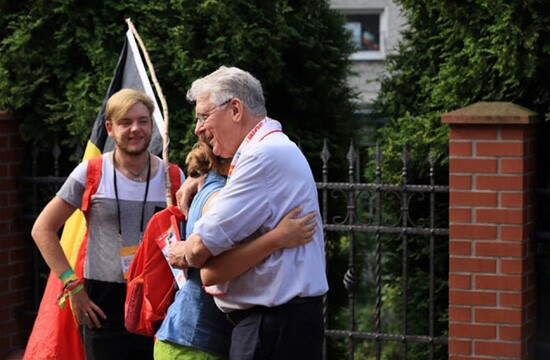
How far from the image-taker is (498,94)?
624 cm

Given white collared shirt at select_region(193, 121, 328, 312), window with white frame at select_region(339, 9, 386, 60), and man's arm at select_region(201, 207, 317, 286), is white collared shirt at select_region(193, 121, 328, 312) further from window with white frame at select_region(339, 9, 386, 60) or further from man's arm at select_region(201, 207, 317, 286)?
window with white frame at select_region(339, 9, 386, 60)

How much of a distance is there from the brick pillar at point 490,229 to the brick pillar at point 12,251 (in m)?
2.74

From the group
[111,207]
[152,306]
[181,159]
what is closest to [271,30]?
[181,159]

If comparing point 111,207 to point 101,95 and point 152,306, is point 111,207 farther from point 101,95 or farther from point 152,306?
point 101,95

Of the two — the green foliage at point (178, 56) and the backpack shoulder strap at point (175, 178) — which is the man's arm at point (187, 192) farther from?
the green foliage at point (178, 56)

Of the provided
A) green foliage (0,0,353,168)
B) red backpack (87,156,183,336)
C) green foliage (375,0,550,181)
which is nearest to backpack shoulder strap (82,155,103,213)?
red backpack (87,156,183,336)

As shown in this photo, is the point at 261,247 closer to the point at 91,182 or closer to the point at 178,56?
the point at 91,182

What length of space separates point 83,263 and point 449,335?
1.79 m

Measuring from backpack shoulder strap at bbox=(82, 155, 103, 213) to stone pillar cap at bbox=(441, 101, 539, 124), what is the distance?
1654mm

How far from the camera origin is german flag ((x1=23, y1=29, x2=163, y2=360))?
577 centimetres

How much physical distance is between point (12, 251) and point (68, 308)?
5.99 ft

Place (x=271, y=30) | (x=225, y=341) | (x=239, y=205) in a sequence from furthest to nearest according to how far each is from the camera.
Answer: (x=271, y=30) < (x=225, y=341) < (x=239, y=205)

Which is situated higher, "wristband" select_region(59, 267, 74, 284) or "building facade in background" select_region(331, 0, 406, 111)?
"building facade in background" select_region(331, 0, 406, 111)

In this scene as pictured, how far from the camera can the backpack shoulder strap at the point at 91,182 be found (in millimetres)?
5359
